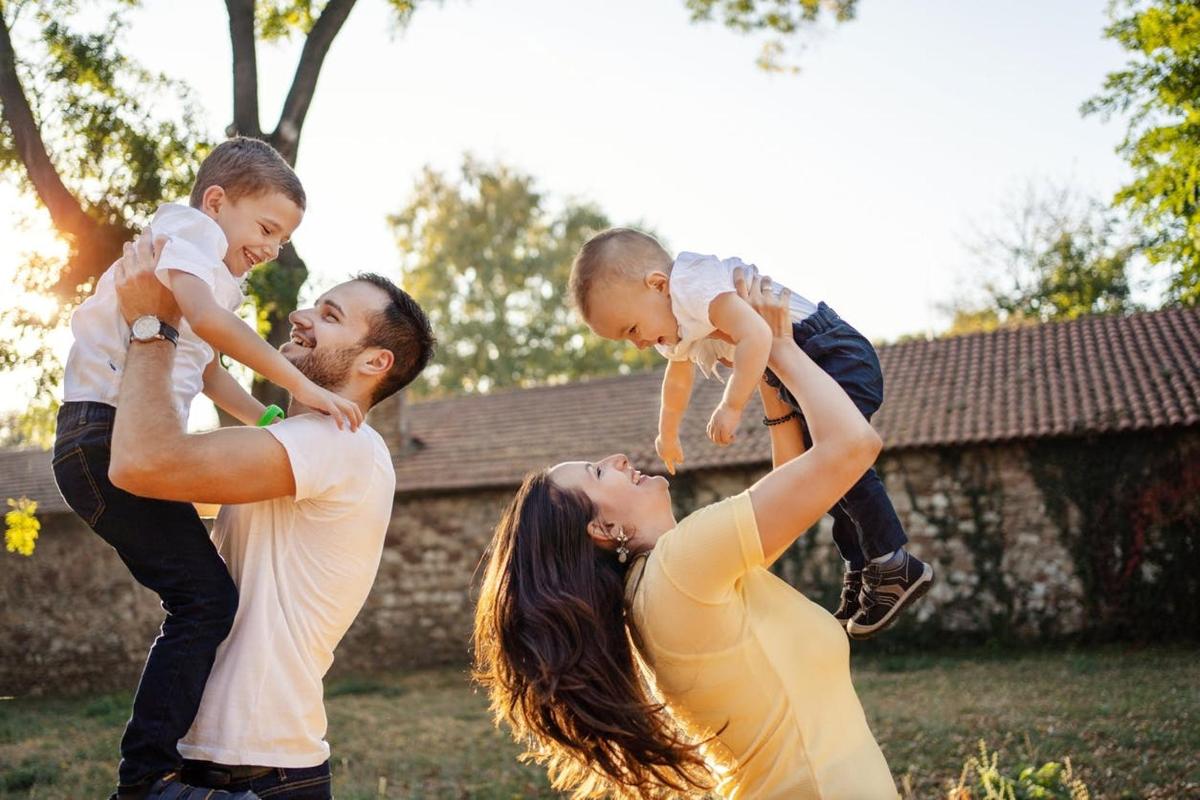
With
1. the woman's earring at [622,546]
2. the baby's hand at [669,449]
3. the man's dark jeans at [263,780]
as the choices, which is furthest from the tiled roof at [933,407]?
the man's dark jeans at [263,780]

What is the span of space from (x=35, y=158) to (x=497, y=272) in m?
29.9

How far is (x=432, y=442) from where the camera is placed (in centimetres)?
2158

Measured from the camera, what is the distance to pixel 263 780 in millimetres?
2400

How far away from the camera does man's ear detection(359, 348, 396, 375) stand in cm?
281

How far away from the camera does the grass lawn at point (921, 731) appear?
29.0 feet

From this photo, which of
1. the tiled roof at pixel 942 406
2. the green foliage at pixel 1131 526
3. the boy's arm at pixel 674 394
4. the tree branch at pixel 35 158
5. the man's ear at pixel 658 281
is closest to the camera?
the man's ear at pixel 658 281

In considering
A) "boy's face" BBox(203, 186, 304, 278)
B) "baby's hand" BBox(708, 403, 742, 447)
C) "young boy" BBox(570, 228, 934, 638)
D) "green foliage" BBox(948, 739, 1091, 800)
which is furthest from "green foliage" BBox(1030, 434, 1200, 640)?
"boy's face" BBox(203, 186, 304, 278)

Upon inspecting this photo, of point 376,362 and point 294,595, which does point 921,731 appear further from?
point 294,595

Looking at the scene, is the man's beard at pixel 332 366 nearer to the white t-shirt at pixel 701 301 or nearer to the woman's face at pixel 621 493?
the woman's face at pixel 621 493

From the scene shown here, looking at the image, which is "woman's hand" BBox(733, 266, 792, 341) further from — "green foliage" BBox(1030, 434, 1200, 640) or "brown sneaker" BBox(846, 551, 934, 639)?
"green foliage" BBox(1030, 434, 1200, 640)

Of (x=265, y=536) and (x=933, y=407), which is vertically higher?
(x=933, y=407)

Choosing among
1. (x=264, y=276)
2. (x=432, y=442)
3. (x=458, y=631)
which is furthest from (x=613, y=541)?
(x=432, y=442)

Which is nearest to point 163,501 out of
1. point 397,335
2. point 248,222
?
point 397,335

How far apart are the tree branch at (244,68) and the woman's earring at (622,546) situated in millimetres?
6250
